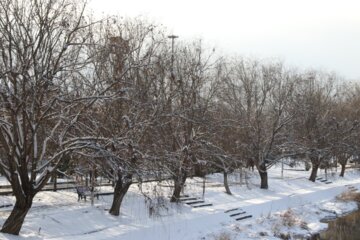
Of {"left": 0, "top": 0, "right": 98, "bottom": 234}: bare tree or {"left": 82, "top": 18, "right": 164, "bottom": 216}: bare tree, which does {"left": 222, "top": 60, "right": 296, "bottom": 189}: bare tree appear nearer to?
{"left": 82, "top": 18, "right": 164, "bottom": 216}: bare tree

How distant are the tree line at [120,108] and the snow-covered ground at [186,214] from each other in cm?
107

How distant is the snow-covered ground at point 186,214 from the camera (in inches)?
729

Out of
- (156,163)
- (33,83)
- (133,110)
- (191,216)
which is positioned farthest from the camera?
(191,216)

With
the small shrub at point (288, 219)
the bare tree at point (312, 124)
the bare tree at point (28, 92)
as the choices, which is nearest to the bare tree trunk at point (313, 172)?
the bare tree at point (312, 124)

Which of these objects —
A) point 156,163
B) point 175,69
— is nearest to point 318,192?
point 175,69

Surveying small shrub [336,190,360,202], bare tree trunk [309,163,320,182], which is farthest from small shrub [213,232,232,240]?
bare tree trunk [309,163,320,182]

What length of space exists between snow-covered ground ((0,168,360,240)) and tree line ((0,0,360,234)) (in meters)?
1.07

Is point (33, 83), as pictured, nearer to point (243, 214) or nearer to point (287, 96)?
point (243, 214)

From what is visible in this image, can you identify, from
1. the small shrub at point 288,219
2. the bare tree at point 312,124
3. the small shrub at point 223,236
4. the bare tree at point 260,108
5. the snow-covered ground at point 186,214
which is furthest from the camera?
the bare tree at point 312,124

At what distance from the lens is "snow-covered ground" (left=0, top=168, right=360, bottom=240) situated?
18516 millimetres

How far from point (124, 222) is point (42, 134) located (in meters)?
5.11

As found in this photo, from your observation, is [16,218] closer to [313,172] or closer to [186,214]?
[186,214]

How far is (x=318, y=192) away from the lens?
3784 cm

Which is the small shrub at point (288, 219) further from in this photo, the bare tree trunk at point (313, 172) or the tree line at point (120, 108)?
the bare tree trunk at point (313, 172)
